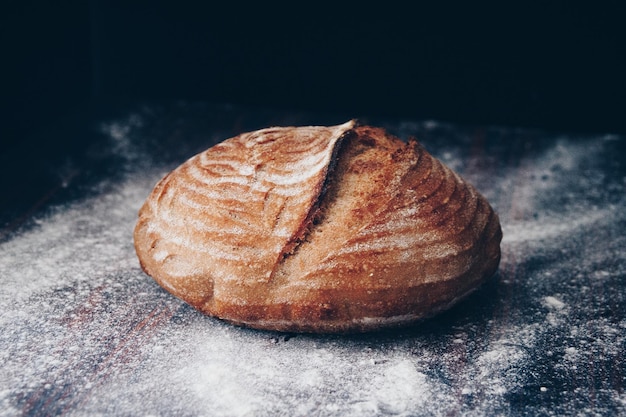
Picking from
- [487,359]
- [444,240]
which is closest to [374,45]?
[444,240]

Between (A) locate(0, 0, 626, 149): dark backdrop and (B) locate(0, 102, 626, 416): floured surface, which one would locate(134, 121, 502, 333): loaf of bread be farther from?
(A) locate(0, 0, 626, 149): dark backdrop

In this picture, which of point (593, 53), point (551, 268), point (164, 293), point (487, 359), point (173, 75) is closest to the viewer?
point (487, 359)

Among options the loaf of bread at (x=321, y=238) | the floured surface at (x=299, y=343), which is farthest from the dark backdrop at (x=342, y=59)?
the loaf of bread at (x=321, y=238)

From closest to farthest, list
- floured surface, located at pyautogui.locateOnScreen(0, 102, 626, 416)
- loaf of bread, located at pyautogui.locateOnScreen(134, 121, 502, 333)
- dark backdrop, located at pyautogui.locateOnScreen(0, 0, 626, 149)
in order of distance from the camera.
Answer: floured surface, located at pyautogui.locateOnScreen(0, 102, 626, 416), loaf of bread, located at pyautogui.locateOnScreen(134, 121, 502, 333), dark backdrop, located at pyautogui.locateOnScreen(0, 0, 626, 149)

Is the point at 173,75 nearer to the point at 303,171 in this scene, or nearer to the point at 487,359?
the point at 303,171

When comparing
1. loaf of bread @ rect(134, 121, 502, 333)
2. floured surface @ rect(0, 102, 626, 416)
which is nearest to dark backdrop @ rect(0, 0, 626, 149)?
floured surface @ rect(0, 102, 626, 416)

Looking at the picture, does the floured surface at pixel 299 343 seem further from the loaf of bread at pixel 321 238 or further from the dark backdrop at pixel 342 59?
the dark backdrop at pixel 342 59
